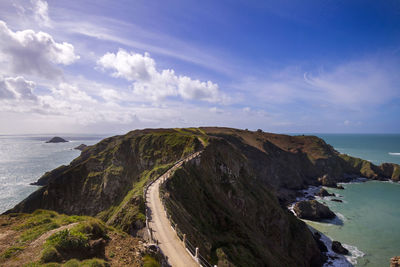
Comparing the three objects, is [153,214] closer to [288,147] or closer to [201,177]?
[201,177]

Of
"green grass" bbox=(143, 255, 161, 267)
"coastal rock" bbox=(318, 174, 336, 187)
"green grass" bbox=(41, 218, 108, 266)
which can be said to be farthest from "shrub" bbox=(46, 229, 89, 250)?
"coastal rock" bbox=(318, 174, 336, 187)

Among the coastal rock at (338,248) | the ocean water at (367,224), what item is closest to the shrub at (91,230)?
the ocean water at (367,224)

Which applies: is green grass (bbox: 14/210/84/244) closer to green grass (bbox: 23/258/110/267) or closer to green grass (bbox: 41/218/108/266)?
green grass (bbox: 41/218/108/266)

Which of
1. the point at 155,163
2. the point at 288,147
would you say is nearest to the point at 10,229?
the point at 155,163

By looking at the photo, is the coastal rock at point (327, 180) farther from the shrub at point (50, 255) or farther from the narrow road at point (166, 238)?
the shrub at point (50, 255)

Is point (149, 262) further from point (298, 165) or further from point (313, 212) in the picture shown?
point (298, 165)
